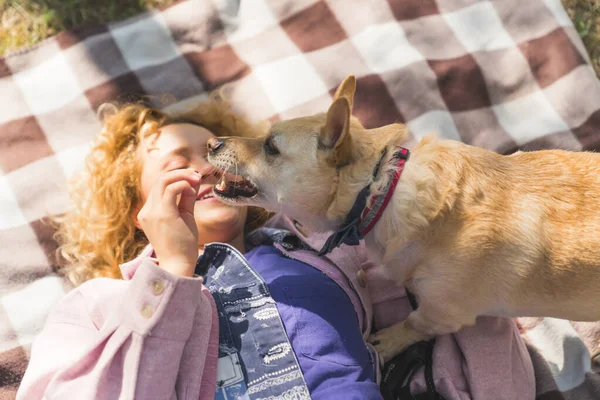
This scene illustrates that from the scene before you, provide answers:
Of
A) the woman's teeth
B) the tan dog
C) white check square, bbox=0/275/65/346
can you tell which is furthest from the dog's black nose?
white check square, bbox=0/275/65/346

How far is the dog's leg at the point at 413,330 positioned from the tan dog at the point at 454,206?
0.09m

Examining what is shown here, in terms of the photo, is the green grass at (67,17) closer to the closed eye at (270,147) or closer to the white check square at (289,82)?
the white check square at (289,82)

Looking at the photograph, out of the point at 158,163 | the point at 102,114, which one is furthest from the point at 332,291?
the point at 102,114

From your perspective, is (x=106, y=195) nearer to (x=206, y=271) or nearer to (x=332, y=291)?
(x=206, y=271)

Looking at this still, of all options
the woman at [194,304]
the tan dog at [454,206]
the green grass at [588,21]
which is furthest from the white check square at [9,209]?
the green grass at [588,21]

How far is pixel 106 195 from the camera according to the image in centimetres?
364

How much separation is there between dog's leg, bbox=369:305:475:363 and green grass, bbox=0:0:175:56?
3088mm

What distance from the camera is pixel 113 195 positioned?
12.0ft

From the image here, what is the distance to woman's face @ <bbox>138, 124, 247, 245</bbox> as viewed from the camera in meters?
3.35

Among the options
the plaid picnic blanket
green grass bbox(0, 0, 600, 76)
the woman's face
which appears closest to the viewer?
the woman's face

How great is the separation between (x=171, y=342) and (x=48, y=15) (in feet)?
10.5

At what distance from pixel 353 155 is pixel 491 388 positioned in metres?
1.52

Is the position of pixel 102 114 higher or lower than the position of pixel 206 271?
higher

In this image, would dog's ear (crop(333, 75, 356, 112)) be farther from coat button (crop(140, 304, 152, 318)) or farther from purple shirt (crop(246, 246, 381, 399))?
coat button (crop(140, 304, 152, 318))
